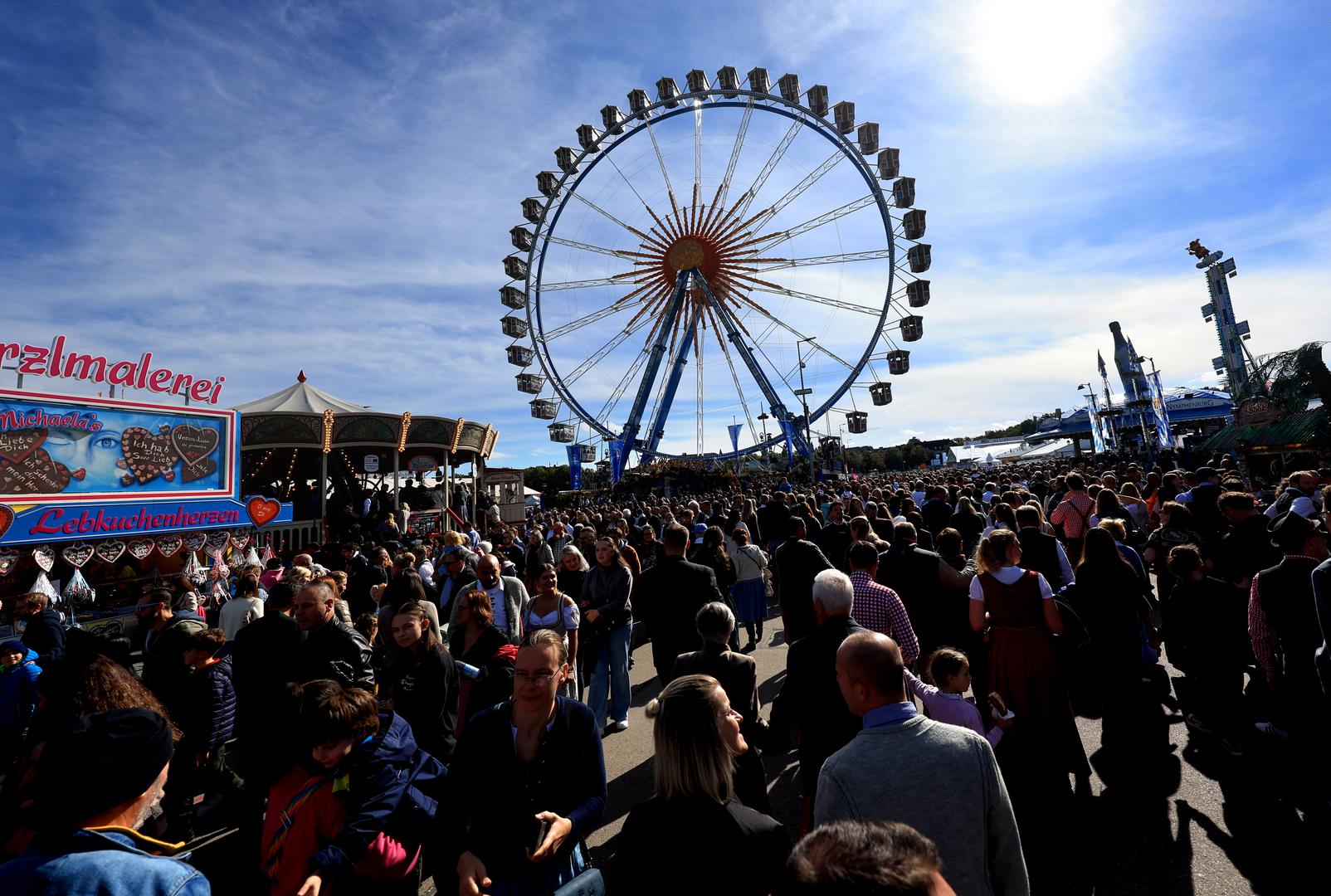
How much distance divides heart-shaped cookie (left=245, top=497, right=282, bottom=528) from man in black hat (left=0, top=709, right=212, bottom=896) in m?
13.6

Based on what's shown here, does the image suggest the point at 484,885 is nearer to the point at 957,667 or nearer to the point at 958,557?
the point at 957,667

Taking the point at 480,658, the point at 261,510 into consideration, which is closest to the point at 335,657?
the point at 480,658

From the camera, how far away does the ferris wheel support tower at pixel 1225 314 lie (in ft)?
129

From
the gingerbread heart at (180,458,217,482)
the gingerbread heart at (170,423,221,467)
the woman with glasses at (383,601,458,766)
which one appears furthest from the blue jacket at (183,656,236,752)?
the gingerbread heart at (170,423,221,467)

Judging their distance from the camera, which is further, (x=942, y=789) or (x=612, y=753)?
(x=612, y=753)

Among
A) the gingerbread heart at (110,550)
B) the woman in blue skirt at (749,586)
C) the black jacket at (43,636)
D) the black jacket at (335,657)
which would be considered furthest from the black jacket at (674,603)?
the gingerbread heart at (110,550)

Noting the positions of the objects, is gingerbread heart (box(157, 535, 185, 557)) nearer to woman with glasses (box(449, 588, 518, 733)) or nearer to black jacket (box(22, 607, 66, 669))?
black jacket (box(22, 607, 66, 669))

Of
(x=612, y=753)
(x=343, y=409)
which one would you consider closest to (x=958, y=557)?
(x=612, y=753)

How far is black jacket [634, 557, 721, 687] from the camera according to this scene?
4.66 metres

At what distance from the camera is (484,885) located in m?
1.98

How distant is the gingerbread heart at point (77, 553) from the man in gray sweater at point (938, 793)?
44.9 ft

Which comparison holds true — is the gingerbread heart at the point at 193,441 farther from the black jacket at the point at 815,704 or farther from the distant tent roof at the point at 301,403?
the black jacket at the point at 815,704

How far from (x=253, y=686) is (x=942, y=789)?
3.79 meters

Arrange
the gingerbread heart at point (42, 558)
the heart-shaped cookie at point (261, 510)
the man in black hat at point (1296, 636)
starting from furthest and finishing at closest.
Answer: the heart-shaped cookie at point (261, 510)
the gingerbread heart at point (42, 558)
the man in black hat at point (1296, 636)
